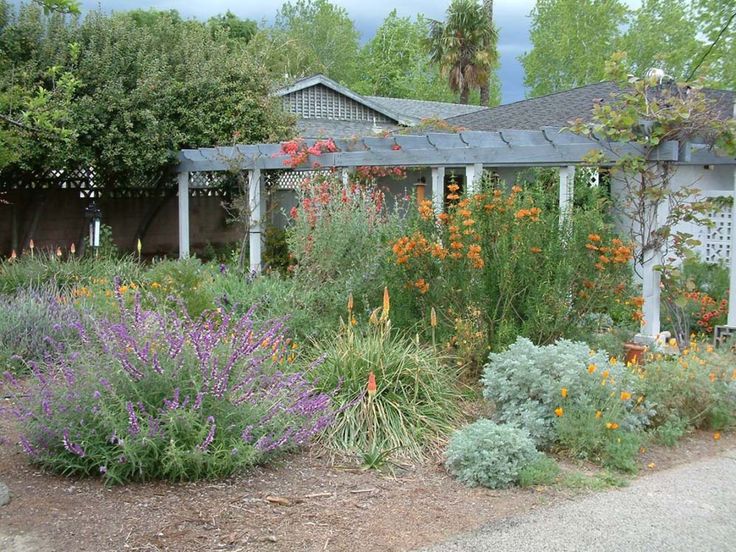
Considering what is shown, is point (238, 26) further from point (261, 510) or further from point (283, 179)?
point (261, 510)

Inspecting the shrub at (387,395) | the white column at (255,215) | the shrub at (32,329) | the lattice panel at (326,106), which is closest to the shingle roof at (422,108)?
the lattice panel at (326,106)

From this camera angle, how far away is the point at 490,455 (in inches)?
194

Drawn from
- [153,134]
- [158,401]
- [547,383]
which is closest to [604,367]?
[547,383]

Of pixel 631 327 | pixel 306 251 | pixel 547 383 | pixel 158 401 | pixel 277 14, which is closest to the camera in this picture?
pixel 158 401

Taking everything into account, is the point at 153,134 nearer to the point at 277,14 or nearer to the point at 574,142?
the point at 574,142

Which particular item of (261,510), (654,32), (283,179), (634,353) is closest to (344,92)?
(283,179)

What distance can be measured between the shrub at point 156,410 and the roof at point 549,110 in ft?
36.4

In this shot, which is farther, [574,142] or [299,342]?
[574,142]

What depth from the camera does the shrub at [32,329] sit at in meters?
7.04

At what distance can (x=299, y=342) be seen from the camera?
7309 mm

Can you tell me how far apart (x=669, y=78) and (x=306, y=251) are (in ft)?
13.5

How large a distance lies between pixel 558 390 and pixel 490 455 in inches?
36.2

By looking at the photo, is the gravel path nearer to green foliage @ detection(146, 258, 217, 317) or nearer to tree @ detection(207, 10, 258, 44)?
green foliage @ detection(146, 258, 217, 317)

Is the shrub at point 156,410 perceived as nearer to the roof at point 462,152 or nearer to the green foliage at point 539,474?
the green foliage at point 539,474
